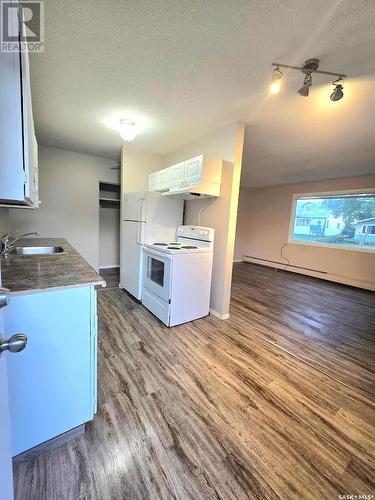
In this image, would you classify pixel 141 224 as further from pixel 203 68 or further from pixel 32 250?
pixel 203 68

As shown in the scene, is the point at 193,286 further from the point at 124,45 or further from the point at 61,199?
the point at 61,199

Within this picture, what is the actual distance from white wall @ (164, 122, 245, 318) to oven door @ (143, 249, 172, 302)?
0.75 metres

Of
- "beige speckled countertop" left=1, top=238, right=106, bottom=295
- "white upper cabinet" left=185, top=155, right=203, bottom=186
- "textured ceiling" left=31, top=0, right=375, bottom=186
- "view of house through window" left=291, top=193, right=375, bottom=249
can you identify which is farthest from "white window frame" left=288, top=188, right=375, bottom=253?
"beige speckled countertop" left=1, top=238, right=106, bottom=295

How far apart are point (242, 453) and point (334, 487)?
0.46m

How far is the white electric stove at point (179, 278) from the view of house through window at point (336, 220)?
3.97m

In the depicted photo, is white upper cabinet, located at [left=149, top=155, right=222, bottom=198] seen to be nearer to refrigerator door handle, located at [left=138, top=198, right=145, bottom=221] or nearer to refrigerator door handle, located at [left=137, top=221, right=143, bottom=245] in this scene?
refrigerator door handle, located at [left=138, top=198, right=145, bottom=221]

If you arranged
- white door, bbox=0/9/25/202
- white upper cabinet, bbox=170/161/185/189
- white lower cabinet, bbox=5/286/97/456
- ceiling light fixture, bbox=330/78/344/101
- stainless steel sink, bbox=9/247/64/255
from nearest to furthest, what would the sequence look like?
white door, bbox=0/9/25/202 < white lower cabinet, bbox=5/286/97/456 < ceiling light fixture, bbox=330/78/344/101 < stainless steel sink, bbox=9/247/64/255 < white upper cabinet, bbox=170/161/185/189

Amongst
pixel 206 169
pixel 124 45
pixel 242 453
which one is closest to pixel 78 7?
pixel 124 45

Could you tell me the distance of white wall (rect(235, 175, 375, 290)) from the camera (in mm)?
4715

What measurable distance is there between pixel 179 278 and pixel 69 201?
3.23 metres

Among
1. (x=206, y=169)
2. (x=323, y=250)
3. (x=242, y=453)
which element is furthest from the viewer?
(x=323, y=250)

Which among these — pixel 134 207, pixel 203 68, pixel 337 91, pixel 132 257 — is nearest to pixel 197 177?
pixel 203 68

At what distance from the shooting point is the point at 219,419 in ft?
4.72

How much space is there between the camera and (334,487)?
1104 millimetres
